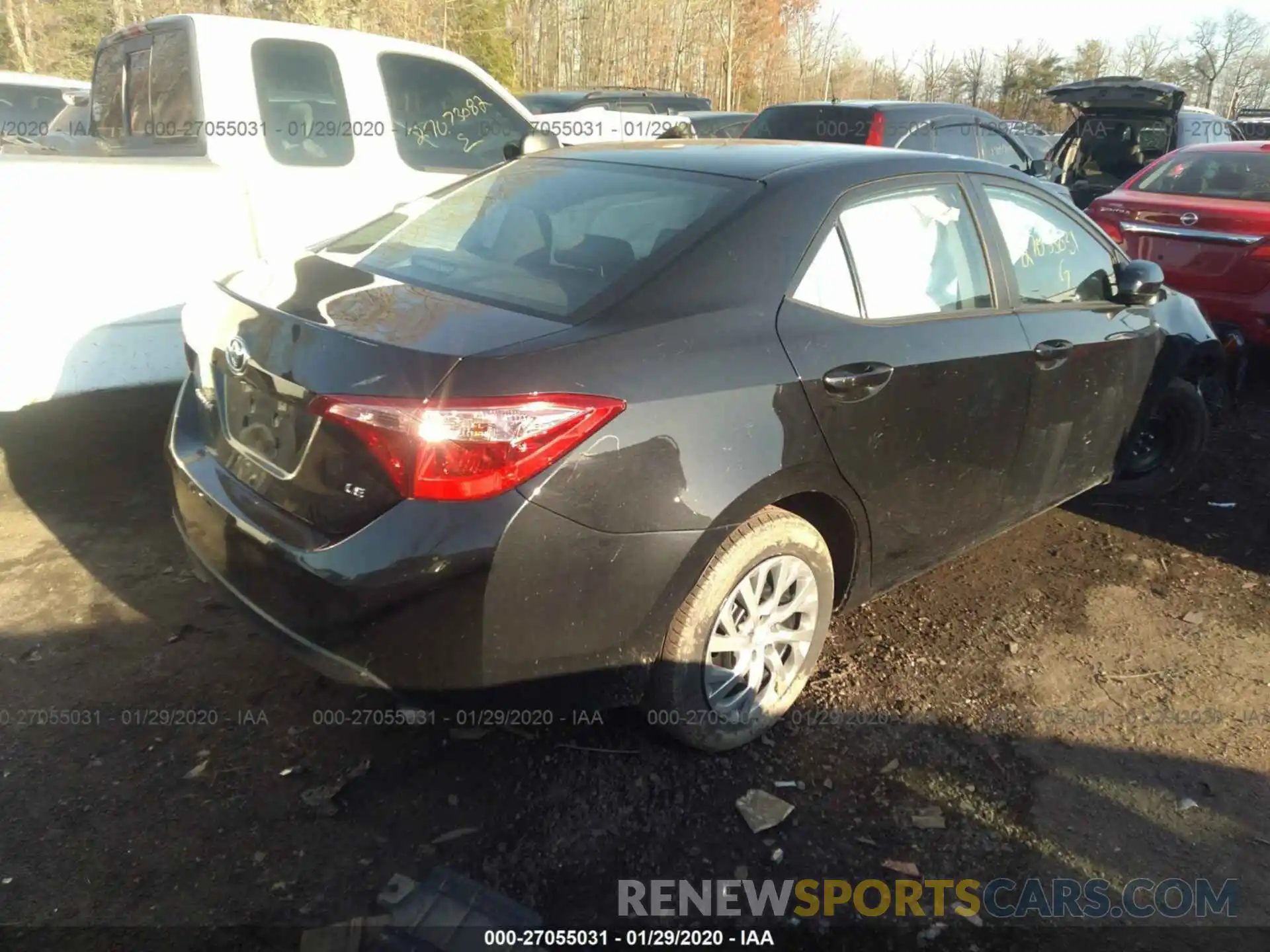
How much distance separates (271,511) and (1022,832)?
7.05 ft

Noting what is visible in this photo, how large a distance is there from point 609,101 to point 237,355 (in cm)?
1223

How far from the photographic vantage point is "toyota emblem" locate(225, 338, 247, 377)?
2395mm

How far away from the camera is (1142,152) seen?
34.6 feet

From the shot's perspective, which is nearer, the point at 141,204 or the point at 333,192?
the point at 141,204

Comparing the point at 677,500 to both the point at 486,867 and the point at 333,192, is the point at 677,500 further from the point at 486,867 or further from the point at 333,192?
the point at 333,192

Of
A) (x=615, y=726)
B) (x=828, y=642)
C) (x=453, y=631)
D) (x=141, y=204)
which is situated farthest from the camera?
(x=141, y=204)

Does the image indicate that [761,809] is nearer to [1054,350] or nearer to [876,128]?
[1054,350]

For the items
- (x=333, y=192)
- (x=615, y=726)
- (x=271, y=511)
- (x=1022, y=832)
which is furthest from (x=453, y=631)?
(x=333, y=192)

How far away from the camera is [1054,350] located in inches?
133

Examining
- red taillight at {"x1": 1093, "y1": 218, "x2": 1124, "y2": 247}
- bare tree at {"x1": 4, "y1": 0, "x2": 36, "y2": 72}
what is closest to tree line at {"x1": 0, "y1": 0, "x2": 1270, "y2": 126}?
bare tree at {"x1": 4, "y1": 0, "x2": 36, "y2": 72}

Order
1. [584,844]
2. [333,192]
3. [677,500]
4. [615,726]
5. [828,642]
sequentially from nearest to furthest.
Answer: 1. [677,500]
2. [584,844]
3. [615,726]
4. [828,642]
5. [333,192]

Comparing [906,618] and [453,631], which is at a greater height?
[453,631]

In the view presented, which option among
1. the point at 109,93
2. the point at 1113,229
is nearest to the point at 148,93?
the point at 109,93

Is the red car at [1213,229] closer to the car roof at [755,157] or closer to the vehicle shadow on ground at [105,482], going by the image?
the car roof at [755,157]
